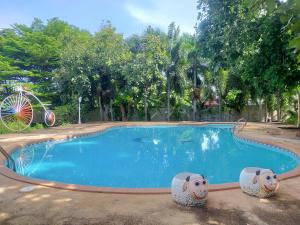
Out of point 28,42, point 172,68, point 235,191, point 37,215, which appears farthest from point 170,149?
point 28,42

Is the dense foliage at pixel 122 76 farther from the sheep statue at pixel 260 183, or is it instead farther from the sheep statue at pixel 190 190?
the sheep statue at pixel 190 190

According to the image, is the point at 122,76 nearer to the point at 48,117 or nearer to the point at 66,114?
the point at 66,114

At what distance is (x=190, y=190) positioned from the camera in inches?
146

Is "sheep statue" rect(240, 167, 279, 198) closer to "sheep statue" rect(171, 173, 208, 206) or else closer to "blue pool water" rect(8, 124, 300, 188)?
"sheep statue" rect(171, 173, 208, 206)

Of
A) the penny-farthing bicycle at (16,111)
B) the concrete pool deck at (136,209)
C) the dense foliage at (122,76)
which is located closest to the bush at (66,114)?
the dense foliage at (122,76)

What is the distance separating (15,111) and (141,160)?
24.7ft

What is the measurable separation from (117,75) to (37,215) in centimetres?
2009

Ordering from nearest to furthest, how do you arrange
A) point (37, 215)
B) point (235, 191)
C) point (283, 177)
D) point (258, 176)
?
1. point (37, 215)
2. point (258, 176)
3. point (235, 191)
4. point (283, 177)

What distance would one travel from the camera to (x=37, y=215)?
11.3 ft

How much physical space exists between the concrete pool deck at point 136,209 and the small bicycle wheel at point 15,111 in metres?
9.80

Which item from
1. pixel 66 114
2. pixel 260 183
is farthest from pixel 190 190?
pixel 66 114

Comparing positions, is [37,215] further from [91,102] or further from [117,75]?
[91,102]

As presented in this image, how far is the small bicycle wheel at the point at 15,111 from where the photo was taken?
1333 centimetres

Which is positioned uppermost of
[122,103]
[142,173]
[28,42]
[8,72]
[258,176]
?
[28,42]
